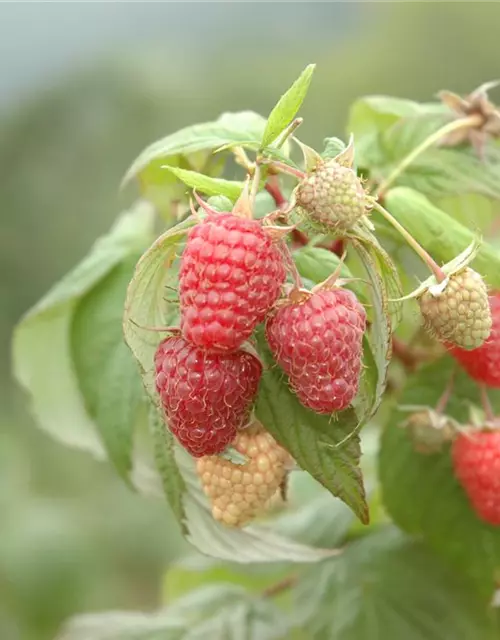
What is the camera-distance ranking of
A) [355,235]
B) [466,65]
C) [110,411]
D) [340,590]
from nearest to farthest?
1. [355,235]
2. [110,411]
3. [340,590]
4. [466,65]

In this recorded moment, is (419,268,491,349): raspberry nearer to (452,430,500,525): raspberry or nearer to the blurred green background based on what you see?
(452,430,500,525): raspberry

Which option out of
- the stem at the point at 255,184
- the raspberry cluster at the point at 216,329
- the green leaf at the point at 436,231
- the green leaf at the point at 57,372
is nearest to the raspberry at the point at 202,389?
the raspberry cluster at the point at 216,329

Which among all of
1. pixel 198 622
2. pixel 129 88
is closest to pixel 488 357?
pixel 198 622

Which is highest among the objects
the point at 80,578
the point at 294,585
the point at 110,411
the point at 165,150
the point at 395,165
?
the point at 165,150

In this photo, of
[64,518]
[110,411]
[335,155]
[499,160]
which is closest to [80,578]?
[64,518]

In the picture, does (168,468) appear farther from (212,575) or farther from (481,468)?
(212,575)

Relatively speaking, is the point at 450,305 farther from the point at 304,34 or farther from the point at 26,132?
the point at 304,34

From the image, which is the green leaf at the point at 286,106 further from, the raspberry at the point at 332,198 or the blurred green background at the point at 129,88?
the blurred green background at the point at 129,88
